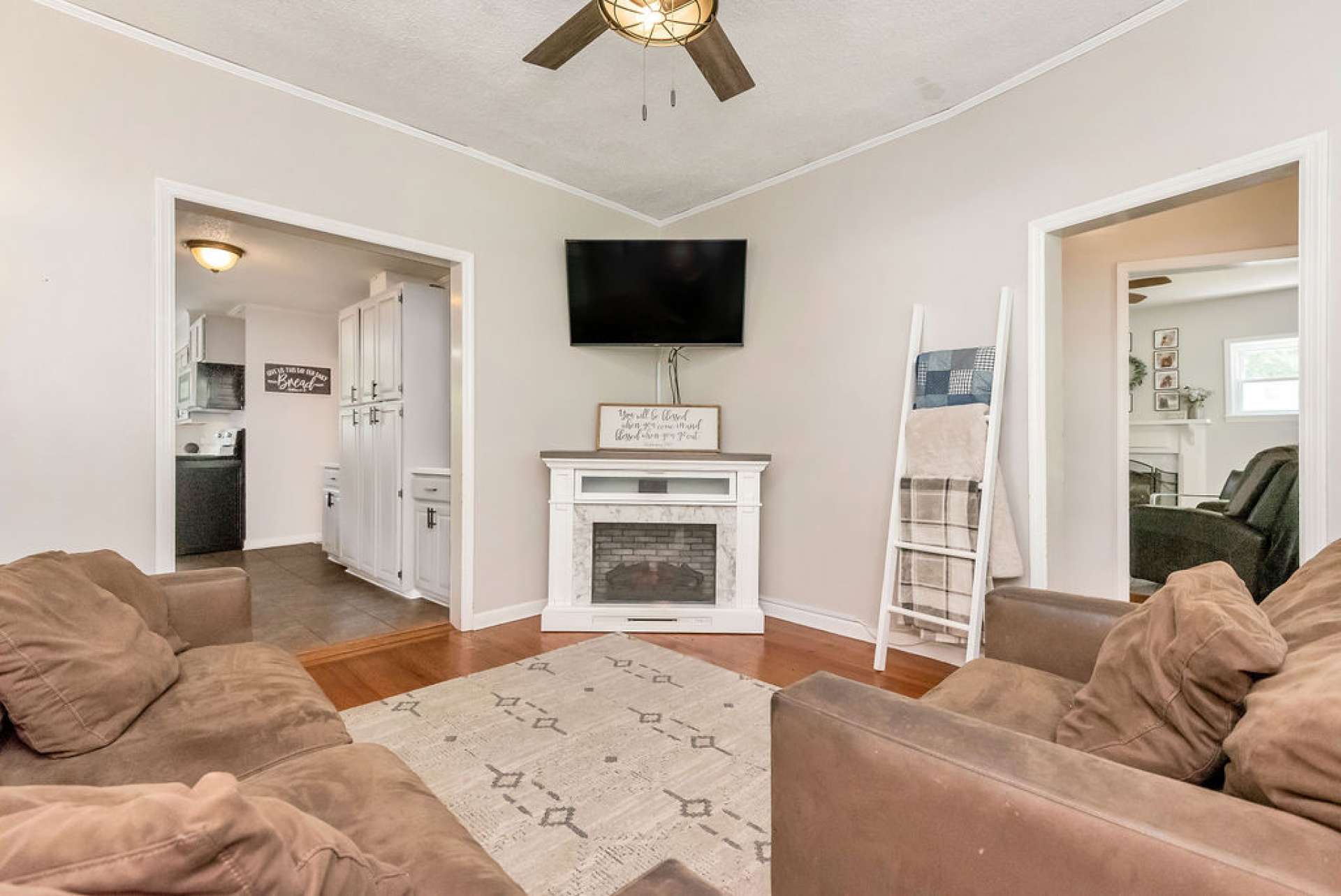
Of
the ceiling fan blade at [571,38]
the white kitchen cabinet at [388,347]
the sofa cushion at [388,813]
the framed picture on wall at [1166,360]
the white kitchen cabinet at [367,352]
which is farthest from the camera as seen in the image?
the framed picture on wall at [1166,360]

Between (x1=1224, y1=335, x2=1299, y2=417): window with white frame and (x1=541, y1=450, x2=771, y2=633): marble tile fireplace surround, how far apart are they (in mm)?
5801

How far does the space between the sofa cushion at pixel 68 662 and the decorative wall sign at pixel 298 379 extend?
17.2ft

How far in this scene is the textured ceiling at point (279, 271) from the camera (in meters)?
3.96

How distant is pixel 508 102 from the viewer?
2.79 m

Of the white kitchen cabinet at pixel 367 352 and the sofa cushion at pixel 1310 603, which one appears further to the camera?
the white kitchen cabinet at pixel 367 352

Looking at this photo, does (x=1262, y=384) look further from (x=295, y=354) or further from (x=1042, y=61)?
(x=295, y=354)

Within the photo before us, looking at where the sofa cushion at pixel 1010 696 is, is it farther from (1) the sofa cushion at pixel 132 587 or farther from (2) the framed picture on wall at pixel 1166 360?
(2) the framed picture on wall at pixel 1166 360

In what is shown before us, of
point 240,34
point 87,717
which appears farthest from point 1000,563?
point 240,34

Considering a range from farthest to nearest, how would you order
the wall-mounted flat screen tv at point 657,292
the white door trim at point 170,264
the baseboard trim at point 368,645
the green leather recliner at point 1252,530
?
the wall-mounted flat screen tv at point 657,292 → the green leather recliner at point 1252,530 → the baseboard trim at point 368,645 → the white door trim at point 170,264

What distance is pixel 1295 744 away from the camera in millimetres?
708

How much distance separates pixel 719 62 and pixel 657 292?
1.67 metres

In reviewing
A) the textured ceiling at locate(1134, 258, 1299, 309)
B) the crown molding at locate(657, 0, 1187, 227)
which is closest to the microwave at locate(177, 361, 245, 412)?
the crown molding at locate(657, 0, 1187, 227)

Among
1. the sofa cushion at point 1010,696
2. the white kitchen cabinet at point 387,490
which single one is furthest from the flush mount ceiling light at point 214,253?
the sofa cushion at point 1010,696

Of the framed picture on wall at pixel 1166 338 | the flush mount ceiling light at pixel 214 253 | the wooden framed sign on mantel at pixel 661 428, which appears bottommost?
the wooden framed sign on mantel at pixel 661 428
